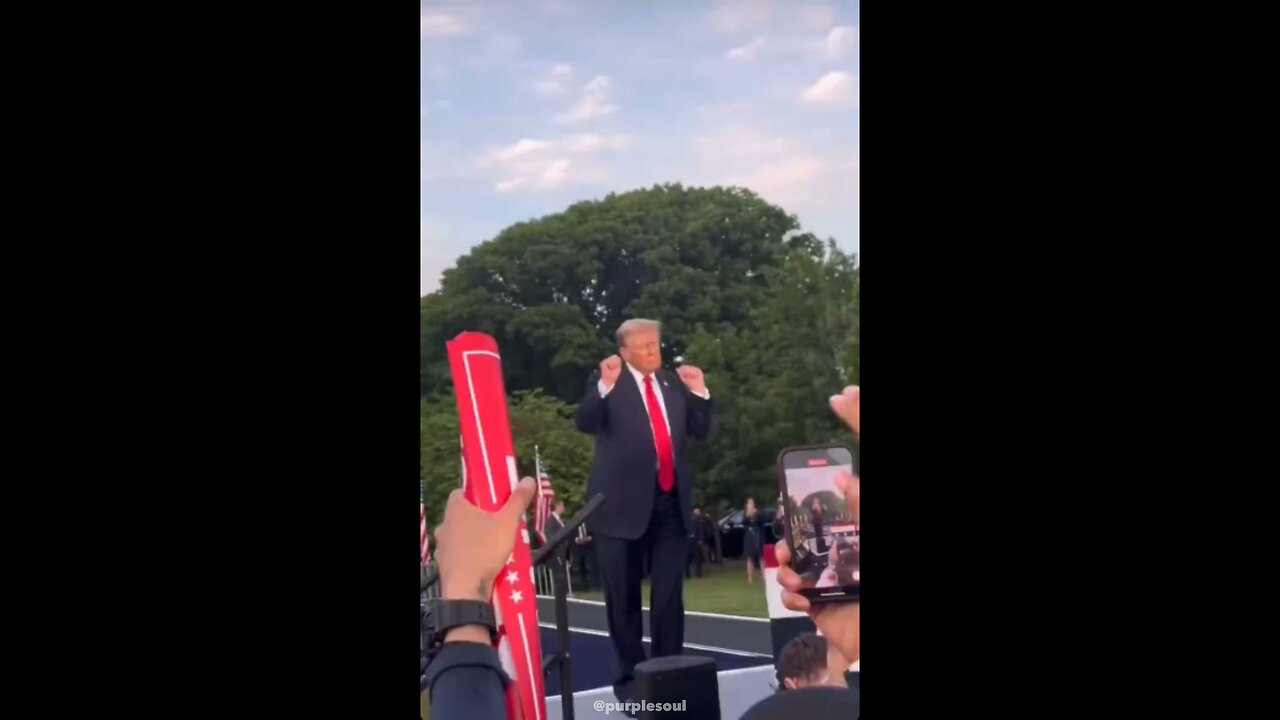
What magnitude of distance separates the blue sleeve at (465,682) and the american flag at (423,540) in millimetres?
251

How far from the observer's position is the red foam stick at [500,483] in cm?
402

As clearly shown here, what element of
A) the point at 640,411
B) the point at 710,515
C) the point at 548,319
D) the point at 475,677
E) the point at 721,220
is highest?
the point at 721,220

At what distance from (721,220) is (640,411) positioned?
1.93 feet

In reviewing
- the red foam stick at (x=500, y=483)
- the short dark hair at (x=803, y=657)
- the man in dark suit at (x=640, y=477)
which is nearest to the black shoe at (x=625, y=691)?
the man in dark suit at (x=640, y=477)

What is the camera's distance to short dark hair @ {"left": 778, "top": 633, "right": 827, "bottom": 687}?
3.99m

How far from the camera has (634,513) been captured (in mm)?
4062

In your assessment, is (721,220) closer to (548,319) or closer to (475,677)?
(548,319)

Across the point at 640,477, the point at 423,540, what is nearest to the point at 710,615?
the point at 640,477

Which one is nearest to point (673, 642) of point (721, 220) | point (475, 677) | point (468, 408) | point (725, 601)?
point (725, 601)

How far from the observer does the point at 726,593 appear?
4027 mm

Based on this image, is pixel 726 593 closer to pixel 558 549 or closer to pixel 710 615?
pixel 710 615

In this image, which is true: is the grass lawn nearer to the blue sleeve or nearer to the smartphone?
the smartphone

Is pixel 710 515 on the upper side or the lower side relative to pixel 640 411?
lower

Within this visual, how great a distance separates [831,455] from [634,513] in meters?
0.58
